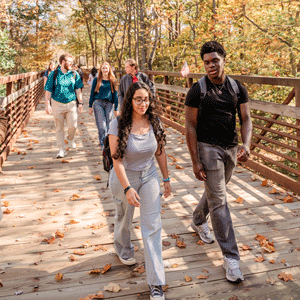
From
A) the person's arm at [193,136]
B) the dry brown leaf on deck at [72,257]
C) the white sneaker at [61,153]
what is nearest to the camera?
the person's arm at [193,136]

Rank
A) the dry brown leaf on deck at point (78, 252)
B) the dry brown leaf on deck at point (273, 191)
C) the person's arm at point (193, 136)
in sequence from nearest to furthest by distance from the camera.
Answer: the person's arm at point (193, 136)
the dry brown leaf on deck at point (78, 252)
the dry brown leaf on deck at point (273, 191)

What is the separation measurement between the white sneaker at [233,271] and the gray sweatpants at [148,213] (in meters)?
0.66

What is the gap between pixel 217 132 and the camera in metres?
3.28

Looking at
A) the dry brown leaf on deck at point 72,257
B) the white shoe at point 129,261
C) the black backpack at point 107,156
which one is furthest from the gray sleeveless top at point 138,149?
the dry brown leaf on deck at point 72,257

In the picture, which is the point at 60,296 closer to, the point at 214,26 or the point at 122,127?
the point at 122,127

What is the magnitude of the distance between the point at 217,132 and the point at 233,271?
1.26 m

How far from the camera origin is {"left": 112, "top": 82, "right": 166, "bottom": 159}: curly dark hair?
9.73 feet

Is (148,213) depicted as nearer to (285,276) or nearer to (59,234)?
(285,276)

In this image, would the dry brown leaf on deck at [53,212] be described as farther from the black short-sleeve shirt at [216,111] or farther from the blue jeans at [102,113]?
the blue jeans at [102,113]

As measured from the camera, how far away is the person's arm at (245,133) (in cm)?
325

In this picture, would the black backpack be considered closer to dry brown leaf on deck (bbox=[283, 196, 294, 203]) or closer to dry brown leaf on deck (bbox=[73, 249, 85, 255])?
dry brown leaf on deck (bbox=[73, 249, 85, 255])

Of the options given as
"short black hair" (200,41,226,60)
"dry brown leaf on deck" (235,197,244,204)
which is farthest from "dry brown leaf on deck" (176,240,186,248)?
"short black hair" (200,41,226,60)

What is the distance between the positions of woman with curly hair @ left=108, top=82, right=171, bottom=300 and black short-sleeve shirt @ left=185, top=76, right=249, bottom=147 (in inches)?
15.0

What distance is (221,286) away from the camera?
3.19 meters
